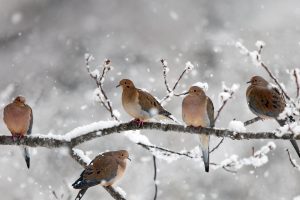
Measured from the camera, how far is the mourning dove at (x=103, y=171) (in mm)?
5191

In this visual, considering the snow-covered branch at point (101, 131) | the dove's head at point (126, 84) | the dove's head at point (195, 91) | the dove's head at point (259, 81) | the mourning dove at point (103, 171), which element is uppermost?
the dove's head at point (259, 81)

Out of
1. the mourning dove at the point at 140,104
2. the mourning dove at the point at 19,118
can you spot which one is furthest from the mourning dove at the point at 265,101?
the mourning dove at the point at 19,118

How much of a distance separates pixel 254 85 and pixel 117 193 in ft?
6.58

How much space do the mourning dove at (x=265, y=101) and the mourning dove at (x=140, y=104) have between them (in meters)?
0.88

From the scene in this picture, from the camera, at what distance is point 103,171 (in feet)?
18.4

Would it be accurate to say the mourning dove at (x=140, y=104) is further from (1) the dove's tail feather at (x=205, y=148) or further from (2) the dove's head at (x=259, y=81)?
(2) the dove's head at (x=259, y=81)

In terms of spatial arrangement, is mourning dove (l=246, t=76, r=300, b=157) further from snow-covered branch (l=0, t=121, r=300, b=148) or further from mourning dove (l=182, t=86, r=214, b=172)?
snow-covered branch (l=0, t=121, r=300, b=148)

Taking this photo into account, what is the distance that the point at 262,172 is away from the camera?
1939 centimetres

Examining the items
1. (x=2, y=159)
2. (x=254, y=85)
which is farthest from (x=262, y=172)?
(x=254, y=85)

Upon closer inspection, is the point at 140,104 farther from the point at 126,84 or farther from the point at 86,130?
the point at 86,130

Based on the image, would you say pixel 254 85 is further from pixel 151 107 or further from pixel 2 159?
pixel 2 159

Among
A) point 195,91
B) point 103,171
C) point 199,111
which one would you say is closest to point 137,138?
point 103,171

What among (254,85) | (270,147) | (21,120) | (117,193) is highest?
(254,85)

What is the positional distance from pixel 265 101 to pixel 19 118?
269 cm
